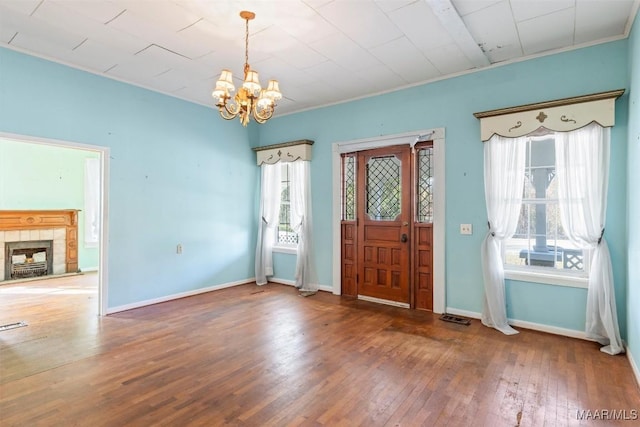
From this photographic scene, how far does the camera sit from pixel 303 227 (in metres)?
5.36

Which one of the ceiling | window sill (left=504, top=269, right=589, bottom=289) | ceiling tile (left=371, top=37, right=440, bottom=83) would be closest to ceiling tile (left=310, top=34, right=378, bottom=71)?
the ceiling

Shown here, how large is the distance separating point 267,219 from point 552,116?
4.29 metres

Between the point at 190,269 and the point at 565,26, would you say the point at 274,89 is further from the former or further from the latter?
the point at 190,269

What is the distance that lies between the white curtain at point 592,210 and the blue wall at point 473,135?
4.7 inches

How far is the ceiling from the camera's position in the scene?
273 cm

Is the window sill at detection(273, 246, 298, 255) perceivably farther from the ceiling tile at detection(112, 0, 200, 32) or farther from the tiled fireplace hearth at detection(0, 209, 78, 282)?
the tiled fireplace hearth at detection(0, 209, 78, 282)

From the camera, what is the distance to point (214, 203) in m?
5.42

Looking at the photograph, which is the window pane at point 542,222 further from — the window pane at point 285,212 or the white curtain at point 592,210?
the window pane at point 285,212

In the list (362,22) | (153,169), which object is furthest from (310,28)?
(153,169)

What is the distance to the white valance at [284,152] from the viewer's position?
5.33 meters

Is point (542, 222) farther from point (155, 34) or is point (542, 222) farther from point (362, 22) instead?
point (155, 34)

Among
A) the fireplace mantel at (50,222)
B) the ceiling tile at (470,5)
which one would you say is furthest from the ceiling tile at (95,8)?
the fireplace mantel at (50,222)

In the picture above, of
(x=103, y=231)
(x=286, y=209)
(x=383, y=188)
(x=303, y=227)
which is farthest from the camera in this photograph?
(x=286, y=209)

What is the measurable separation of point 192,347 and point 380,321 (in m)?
2.08
